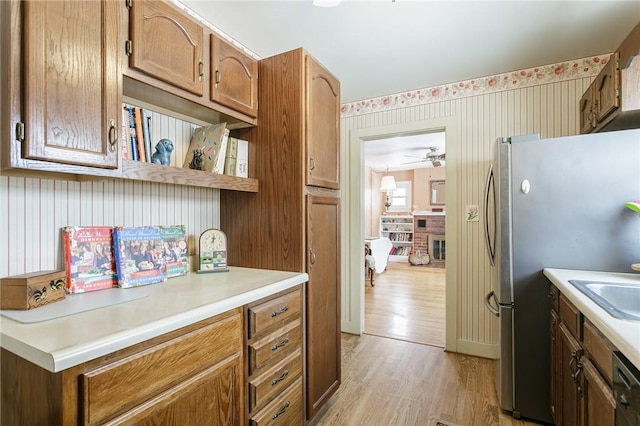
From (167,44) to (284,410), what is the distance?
1.83 m

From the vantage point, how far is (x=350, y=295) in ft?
10.8

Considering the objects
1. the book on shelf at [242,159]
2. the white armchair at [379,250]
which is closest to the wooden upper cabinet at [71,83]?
the book on shelf at [242,159]

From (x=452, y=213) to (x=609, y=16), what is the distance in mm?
1661

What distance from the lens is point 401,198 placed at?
8.72m

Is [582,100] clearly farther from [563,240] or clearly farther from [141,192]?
[141,192]

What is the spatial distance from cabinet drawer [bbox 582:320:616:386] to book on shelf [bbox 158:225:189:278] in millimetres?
1855

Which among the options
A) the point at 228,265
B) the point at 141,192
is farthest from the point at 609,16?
the point at 141,192

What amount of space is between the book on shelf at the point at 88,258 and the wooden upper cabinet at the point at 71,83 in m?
0.41

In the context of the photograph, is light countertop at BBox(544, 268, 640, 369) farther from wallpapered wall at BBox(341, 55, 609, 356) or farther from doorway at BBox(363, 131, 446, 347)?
doorway at BBox(363, 131, 446, 347)

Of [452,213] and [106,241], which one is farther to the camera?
[452,213]

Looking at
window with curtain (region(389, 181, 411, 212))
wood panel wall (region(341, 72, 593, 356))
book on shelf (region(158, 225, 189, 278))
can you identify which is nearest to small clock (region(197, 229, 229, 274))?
book on shelf (region(158, 225, 189, 278))

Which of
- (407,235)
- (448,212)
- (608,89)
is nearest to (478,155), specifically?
(448,212)

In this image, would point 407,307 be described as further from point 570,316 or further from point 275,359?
point 275,359

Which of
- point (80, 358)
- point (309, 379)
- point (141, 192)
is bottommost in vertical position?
point (309, 379)
